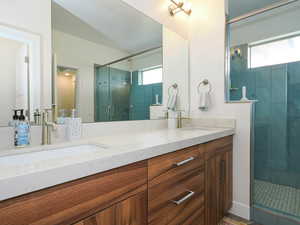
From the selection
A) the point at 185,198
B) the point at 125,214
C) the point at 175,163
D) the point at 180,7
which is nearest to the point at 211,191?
the point at 185,198

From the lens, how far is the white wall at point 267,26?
1741mm

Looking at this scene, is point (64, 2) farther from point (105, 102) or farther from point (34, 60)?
point (105, 102)

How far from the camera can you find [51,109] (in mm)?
982

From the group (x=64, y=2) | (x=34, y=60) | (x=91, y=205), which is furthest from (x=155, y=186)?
(x=64, y=2)

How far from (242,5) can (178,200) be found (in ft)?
6.87

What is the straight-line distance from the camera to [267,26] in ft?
6.38

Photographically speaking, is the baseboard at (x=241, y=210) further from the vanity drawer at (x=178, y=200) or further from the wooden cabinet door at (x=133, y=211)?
the wooden cabinet door at (x=133, y=211)

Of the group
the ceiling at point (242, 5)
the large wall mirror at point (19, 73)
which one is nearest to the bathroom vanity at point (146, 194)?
the large wall mirror at point (19, 73)

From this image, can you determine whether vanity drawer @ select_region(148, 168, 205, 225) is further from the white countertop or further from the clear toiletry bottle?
the clear toiletry bottle

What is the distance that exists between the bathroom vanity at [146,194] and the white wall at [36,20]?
66 centimetres

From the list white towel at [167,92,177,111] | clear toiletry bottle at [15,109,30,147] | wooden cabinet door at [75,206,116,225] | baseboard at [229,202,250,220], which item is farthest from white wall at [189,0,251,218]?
clear toiletry bottle at [15,109,30,147]

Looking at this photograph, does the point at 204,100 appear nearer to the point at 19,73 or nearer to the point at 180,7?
the point at 180,7

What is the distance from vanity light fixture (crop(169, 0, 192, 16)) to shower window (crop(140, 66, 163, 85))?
2.10 ft

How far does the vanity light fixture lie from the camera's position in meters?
1.80
